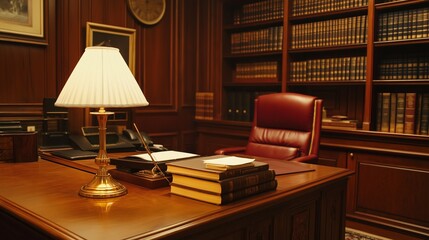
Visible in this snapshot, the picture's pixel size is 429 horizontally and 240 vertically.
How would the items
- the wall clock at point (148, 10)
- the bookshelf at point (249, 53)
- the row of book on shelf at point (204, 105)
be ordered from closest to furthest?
1. the wall clock at point (148, 10)
2. the bookshelf at point (249, 53)
3. the row of book on shelf at point (204, 105)

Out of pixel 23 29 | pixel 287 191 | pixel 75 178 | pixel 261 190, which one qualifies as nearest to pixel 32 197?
pixel 75 178

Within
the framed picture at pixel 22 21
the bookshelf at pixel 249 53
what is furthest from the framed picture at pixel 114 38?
the bookshelf at pixel 249 53

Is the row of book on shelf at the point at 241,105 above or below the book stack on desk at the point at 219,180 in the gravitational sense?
above

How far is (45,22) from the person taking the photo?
2.88m

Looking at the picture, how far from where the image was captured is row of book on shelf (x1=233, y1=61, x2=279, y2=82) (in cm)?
362

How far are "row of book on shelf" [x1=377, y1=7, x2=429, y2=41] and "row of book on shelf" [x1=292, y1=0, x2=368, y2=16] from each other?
22 cm

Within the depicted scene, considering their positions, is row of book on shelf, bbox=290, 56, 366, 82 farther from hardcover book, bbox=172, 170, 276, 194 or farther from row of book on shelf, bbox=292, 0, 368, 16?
hardcover book, bbox=172, 170, 276, 194

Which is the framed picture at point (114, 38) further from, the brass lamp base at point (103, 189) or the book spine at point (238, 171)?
the book spine at point (238, 171)

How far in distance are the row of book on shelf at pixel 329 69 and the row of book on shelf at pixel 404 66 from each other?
0.16m

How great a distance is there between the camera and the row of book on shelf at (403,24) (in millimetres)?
2712

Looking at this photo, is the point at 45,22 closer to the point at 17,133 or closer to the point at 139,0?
the point at 139,0

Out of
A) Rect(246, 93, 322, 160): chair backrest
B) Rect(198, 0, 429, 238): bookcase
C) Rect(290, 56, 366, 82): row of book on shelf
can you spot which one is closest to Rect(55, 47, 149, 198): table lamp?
Rect(246, 93, 322, 160): chair backrest

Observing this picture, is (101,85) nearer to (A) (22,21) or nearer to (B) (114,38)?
(A) (22,21)

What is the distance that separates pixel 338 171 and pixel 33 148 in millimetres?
1486
